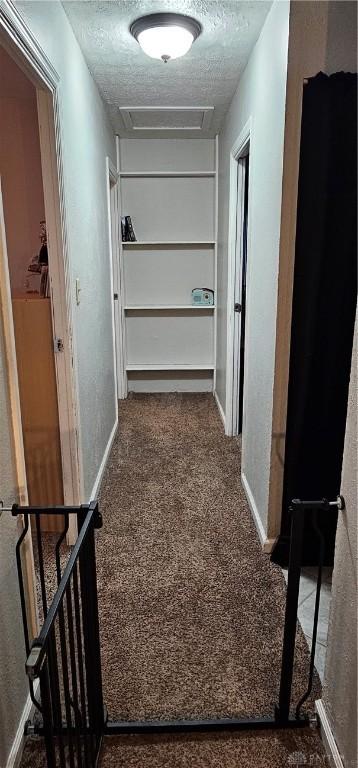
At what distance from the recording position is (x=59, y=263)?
2.28 meters

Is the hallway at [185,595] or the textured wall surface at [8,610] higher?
the textured wall surface at [8,610]

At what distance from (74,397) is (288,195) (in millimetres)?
1308

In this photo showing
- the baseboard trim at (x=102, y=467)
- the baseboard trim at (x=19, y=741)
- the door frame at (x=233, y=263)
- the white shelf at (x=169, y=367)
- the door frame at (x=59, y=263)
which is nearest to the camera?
Result: the baseboard trim at (x=19, y=741)

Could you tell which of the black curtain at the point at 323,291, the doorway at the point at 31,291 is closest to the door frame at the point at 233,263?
the doorway at the point at 31,291

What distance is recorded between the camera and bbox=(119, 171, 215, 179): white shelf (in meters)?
4.67

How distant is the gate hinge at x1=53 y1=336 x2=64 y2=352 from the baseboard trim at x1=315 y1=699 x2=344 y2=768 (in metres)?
1.69

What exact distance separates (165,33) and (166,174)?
2.29m

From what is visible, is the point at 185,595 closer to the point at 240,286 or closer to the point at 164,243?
the point at 240,286

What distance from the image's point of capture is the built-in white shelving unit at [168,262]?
4695 mm

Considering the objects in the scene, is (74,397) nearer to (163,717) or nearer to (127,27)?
(163,717)

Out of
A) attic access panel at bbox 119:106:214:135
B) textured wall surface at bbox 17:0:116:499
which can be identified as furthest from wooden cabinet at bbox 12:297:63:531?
attic access panel at bbox 119:106:214:135

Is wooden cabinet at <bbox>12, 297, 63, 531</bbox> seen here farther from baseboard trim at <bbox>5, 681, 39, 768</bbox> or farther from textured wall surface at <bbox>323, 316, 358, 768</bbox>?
textured wall surface at <bbox>323, 316, 358, 768</bbox>

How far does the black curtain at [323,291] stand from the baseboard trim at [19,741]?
128 cm

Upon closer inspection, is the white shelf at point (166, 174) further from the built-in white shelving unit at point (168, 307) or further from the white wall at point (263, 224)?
the white wall at point (263, 224)
